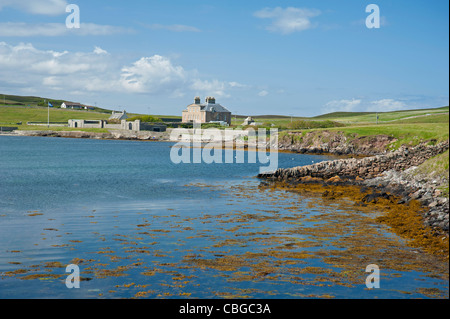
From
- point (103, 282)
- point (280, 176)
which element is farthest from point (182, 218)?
point (280, 176)

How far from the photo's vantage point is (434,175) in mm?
30125

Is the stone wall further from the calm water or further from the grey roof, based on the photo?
the grey roof

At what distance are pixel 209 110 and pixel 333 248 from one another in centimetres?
15551

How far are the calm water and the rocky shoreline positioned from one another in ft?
9.98

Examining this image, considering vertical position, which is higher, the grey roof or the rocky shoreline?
the grey roof

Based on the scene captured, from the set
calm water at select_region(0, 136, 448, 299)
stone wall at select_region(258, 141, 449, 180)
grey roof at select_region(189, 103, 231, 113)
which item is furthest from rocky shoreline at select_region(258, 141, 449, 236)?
grey roof at select_region(189, 103, 231, 113)

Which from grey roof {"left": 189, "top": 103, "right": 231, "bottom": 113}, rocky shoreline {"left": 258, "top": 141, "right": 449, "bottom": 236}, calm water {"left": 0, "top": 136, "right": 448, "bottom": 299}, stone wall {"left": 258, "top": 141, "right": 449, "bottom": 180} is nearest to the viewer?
calm water {"left": 0, "top": 136, "right": 448, "bottom": 299}

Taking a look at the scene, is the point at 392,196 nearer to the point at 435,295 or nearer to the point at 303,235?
the point at 303,235

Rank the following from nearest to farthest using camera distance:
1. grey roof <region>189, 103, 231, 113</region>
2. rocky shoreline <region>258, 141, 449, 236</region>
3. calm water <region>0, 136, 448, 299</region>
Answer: calm water <region>0, 136, 448, 299</region> < rocky shoreline <region>258, 141, 449, 236</region> < grey roof <region>189, 103, 231, 113</region>

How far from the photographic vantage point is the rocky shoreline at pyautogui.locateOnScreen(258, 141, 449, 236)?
79.8 feet

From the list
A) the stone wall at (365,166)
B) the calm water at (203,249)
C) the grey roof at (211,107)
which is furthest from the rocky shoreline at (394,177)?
the grey roof at (211,107)

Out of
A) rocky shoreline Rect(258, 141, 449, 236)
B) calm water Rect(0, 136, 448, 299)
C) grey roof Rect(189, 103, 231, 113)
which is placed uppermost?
grey roof Rect(189, 103, 231, 113)

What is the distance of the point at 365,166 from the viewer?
43.7 metres

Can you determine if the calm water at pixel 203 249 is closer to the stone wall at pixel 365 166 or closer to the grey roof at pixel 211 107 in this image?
the stone wall at pixel 365 166
